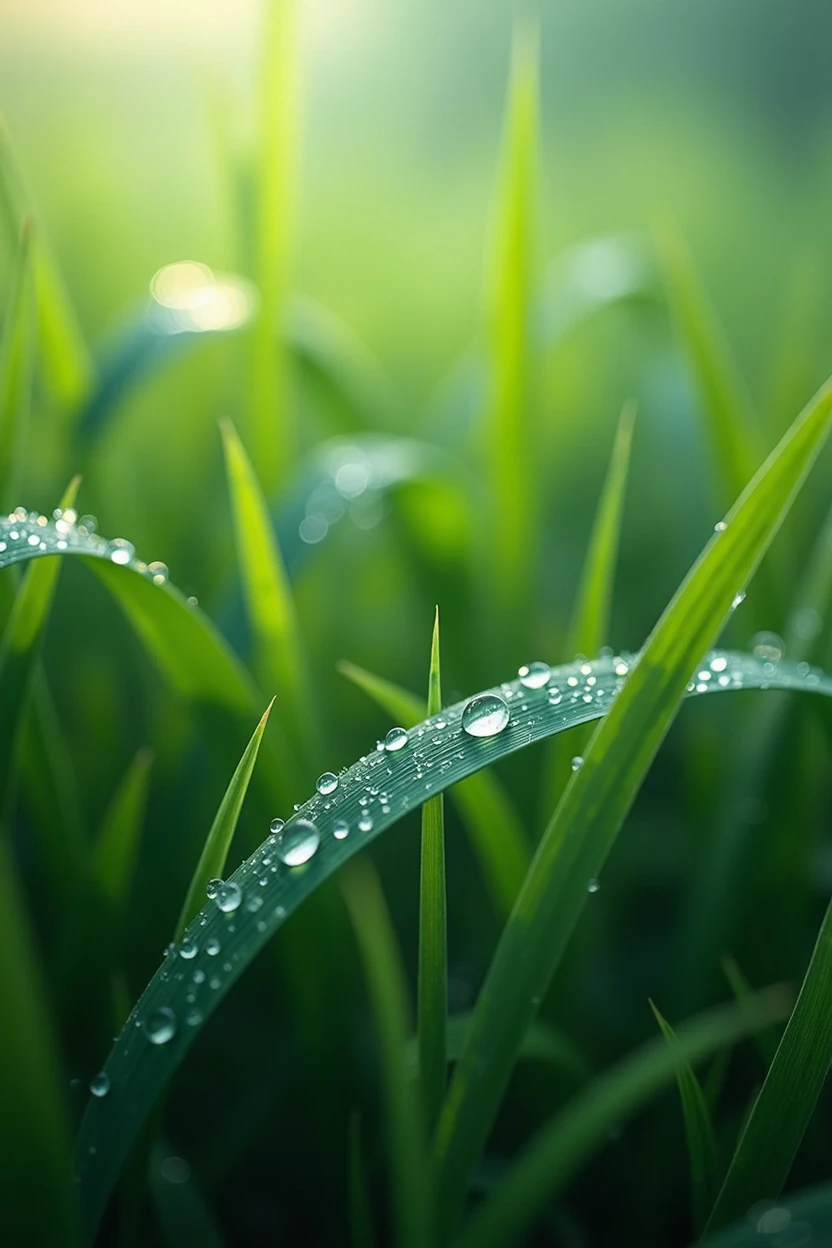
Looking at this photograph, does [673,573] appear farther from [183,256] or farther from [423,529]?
[183,256]

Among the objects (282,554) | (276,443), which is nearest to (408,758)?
(282,554)

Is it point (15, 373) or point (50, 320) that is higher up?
point (50, 320)

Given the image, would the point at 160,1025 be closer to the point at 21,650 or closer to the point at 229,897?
the point at 229,897

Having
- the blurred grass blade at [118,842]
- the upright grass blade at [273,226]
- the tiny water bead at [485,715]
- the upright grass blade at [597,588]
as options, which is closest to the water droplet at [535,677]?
the tiny water bead at [485,715]

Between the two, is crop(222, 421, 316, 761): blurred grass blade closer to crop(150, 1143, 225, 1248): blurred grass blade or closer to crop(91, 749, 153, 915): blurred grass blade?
crop(91, 749, 153, 915): blurred grass blade

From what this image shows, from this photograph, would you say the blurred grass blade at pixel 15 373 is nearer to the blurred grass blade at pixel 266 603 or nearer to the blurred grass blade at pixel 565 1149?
the blurred grass blade at pixel 266 603

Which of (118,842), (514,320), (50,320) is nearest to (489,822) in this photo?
(118,842)
